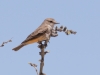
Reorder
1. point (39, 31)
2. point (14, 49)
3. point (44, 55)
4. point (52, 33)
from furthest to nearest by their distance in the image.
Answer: point (39, 31) < point (14, 49) < point (52, 33) < point (44, 55)

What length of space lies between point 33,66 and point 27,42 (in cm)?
256

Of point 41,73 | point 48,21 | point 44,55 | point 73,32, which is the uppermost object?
point 48,21

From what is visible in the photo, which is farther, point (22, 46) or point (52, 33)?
point (22, 46)

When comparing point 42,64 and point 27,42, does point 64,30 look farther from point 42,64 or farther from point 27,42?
point 27,42

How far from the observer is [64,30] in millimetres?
3518

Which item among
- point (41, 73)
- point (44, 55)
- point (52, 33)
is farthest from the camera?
point (52, 33)

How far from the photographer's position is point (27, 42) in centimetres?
609

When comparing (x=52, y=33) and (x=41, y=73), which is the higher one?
(x=52, y=33)

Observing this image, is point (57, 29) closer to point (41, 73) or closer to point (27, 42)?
point (41, 73)

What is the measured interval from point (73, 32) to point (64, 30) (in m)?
0.14

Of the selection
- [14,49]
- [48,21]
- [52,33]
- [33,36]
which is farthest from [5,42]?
[52,33]

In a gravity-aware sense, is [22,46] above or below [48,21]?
below

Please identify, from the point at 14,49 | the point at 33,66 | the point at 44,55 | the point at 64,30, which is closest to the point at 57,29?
the point at 64,30

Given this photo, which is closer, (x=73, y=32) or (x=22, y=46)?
(x=73, y=32)
